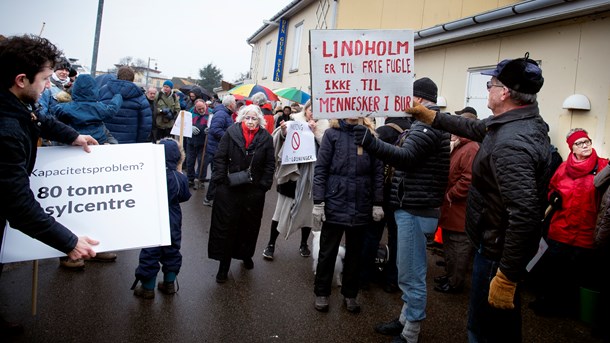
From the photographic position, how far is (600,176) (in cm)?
396

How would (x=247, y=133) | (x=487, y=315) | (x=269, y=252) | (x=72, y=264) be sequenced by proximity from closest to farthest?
(x=487, y=315), (x=72, y=264), (x=247, y=133), (x=269, y=252)

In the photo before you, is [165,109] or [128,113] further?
[165,109]

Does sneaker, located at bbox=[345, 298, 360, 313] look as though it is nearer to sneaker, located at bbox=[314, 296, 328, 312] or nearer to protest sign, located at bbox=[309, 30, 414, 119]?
sneaker, located at bbox=[314, 296, 328, 312]

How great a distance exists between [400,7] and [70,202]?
32.7ft

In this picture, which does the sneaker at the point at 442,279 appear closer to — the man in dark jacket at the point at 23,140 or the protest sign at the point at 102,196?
the protest sign at the point at 102,196

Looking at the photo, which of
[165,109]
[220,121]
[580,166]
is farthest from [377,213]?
[165,109]

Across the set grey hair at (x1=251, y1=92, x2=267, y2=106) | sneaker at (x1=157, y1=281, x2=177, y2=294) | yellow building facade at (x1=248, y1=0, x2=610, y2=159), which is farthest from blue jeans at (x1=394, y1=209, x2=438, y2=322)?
grey hair at (x1=251, y1=92, x2=267, y2=106)

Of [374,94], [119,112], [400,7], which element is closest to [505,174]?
[374,94]

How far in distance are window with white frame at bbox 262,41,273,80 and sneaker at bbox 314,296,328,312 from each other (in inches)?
758

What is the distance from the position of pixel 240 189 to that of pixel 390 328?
2.23m

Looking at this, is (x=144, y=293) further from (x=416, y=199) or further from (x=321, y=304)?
(x=416, y=199)

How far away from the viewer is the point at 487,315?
8.12ft

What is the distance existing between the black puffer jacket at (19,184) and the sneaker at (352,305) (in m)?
2.76

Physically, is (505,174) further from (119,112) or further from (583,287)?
(119,112)
